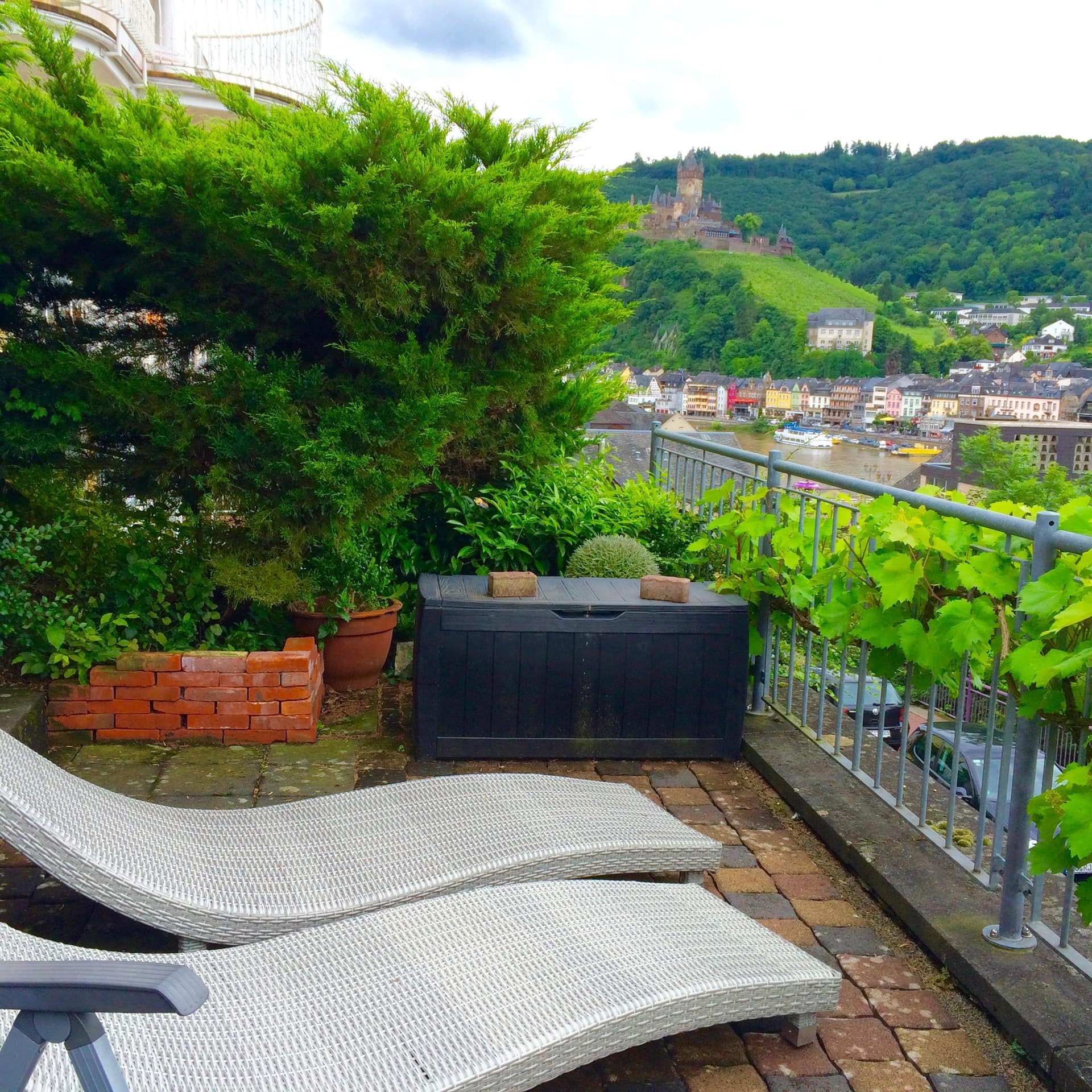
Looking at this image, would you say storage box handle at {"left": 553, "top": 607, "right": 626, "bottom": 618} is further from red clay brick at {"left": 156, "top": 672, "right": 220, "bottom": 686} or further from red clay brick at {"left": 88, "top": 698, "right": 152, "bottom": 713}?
red clay brick at {"left": 88, "top": 698, "right": 152, "bottom": 713}

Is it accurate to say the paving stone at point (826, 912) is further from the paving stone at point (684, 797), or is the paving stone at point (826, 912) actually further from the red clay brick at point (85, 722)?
the red clay brick at point (85, 722)

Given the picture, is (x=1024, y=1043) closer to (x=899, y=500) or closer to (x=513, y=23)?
(x=899, y=500)

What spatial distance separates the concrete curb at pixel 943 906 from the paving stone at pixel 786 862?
104 millimetres

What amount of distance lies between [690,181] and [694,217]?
16.0 ft

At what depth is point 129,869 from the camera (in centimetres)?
208

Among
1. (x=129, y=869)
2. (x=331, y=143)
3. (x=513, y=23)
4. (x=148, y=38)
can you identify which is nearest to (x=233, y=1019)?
(x=129, y=869)

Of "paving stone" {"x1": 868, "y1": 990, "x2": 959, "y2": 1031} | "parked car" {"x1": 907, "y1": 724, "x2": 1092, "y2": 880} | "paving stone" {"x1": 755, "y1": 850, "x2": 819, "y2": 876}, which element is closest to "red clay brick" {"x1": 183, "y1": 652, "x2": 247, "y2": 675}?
"paving stone" {"x1": 755, "y1": 850, "x2": 819, "y2": 876}

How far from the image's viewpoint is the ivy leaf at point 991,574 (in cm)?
229

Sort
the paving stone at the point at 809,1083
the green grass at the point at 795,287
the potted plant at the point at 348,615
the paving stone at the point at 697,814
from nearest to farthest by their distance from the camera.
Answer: the paving stone at the point at 809,1083, the paving stone at the point at 697,814, the potted plant at the point at 348,615, the green grass at the point at 795,287

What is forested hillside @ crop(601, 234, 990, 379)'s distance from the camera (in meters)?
28.1

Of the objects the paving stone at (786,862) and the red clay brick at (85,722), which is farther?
the red clay brick at (85,722)

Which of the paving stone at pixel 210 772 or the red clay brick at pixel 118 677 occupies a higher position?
the red clay brick at pixel 118 677

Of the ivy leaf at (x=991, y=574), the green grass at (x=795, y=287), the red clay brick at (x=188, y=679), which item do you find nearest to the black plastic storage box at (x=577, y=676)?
the red clay brick at (x=188, y=679)

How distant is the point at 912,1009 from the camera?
2186 millimetres
